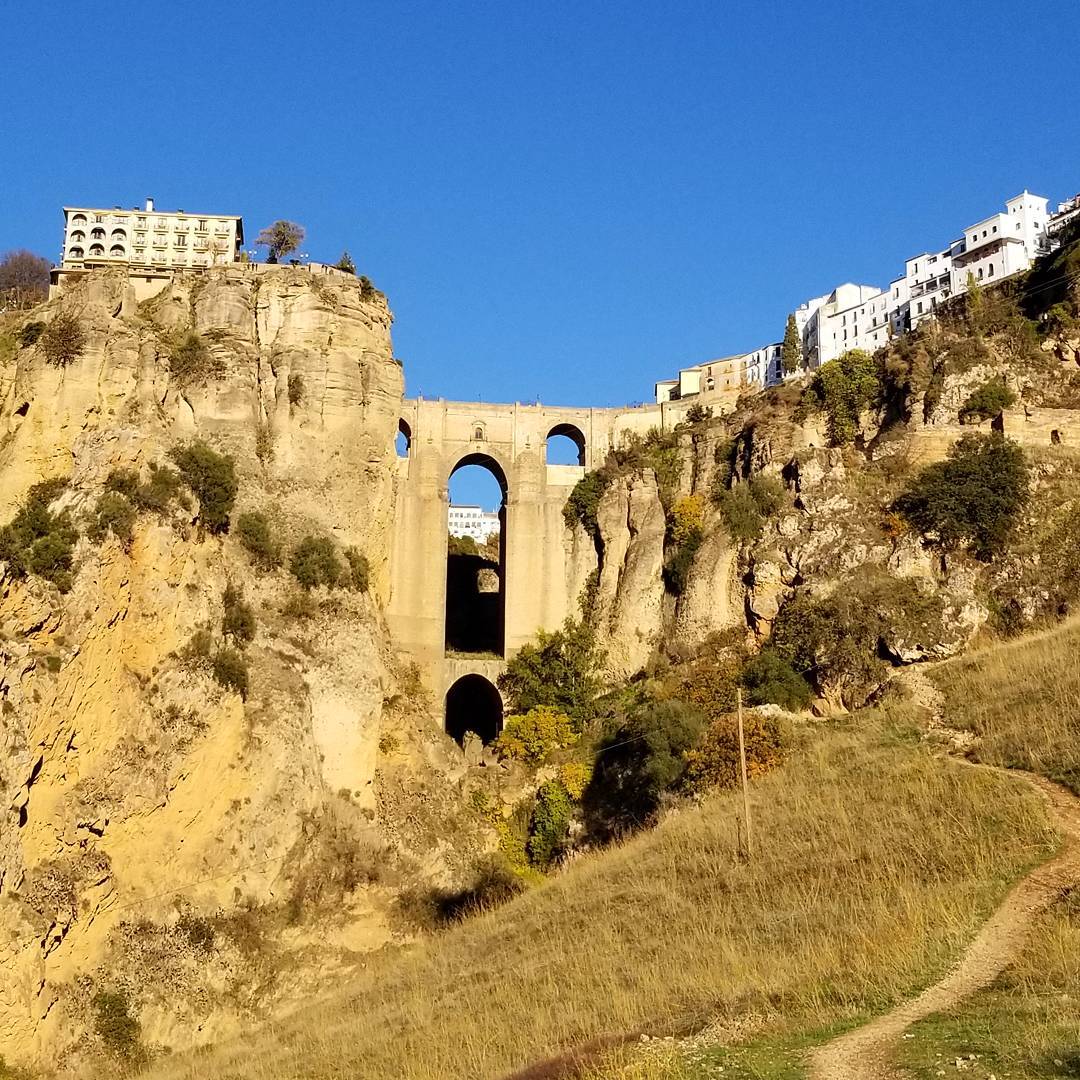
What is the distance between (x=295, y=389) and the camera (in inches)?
1534

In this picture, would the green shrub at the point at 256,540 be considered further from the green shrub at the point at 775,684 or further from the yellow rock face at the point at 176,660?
the green shrub at the point at 775,684

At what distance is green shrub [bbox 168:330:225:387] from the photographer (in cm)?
3709

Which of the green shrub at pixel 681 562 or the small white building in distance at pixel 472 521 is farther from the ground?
the small white building in distance at pixel 472 521

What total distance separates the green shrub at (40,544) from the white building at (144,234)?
3084 cm

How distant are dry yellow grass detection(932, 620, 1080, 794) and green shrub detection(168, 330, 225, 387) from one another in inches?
878

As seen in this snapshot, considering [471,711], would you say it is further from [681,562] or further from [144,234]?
[144,234]

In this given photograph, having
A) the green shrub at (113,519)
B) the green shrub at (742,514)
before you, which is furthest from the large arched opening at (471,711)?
the green shrub at (113,519)

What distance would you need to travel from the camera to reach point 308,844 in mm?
32312

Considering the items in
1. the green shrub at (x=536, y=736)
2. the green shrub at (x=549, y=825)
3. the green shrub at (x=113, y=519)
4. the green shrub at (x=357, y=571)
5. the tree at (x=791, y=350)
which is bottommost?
the green shrub at (x=549, y=825)

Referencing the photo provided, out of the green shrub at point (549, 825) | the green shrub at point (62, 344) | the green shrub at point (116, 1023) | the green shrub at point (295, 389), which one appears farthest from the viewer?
the green shrub at point (295, 389)

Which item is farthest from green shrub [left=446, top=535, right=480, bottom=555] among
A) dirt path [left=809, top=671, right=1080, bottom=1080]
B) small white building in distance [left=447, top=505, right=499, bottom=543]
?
small white building in distance [left=447, top=505, right=499, bottom=543]

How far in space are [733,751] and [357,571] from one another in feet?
42.8

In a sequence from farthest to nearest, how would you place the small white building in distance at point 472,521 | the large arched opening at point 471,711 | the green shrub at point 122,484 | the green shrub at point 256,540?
the small white building in distance at point 472,521
the large arched opening at point 471,711
the green shrub at point 256,540
the green shrub at point 122,484

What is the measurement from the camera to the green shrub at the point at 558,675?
39812 mm
